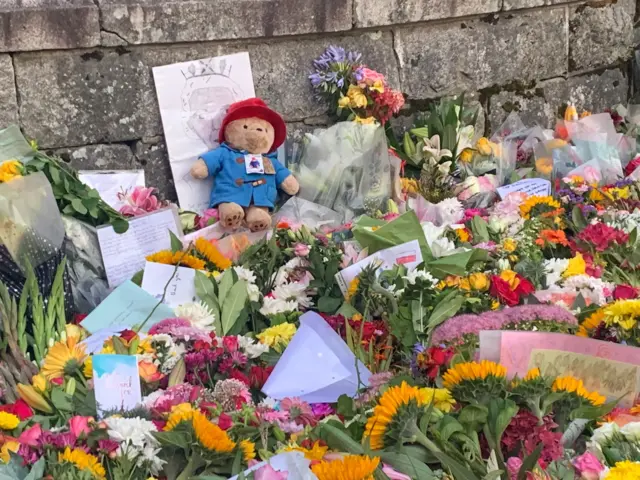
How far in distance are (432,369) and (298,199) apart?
1759mm

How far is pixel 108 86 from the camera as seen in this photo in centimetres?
327

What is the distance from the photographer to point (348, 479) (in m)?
1.34

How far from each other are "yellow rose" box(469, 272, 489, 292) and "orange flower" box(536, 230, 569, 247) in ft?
1.78

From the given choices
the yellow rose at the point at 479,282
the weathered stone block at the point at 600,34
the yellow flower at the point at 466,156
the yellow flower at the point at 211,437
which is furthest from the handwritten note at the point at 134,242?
the weathered stone block at the point at 600,34

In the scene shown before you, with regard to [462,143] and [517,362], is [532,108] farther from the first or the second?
[517,362]

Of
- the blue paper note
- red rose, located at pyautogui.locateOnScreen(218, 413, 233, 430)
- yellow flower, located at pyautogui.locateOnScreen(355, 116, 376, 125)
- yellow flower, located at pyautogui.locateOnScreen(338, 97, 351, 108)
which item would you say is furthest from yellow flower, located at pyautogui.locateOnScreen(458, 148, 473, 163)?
red rose, located at pyautogui.locateOnScreen(218, 413, 233, 430)

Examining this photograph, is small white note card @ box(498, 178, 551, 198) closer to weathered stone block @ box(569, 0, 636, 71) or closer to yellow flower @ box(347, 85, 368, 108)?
yellow flower @ box(347, 85, 368, 108)

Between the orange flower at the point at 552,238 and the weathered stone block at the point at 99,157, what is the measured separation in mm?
1751

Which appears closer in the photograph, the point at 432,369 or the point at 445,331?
the point at 432,369

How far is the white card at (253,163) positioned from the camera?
11.1 ft

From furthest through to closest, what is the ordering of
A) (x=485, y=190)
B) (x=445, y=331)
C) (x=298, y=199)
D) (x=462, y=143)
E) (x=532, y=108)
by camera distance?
(x=532, y=108) → (x=462, y=143) → (x=485, y=190) → (x=298, y=199) → (x=445, y=331)

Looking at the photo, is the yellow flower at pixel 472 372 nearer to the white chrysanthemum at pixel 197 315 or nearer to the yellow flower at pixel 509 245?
the white chrysanthemum at pixel 197 315

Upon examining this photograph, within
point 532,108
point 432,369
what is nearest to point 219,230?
point 432,369

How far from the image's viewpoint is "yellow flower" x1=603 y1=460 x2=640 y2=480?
4.28 feet
